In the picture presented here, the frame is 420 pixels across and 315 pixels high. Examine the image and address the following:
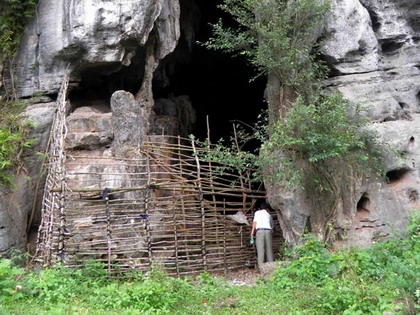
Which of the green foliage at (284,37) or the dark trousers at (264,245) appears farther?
the dark trousers at (264,245)

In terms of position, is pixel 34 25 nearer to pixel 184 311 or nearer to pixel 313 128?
pixel 313 128

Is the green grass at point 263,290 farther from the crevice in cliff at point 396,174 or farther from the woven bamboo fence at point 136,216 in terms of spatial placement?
the crevice in cliff at point 396,174

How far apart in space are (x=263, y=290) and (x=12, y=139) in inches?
195

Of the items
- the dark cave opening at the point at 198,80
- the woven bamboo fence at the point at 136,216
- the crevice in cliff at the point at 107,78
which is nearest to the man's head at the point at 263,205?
the woven bamboo fence at the point at 136,216

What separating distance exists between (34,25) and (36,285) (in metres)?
5.28

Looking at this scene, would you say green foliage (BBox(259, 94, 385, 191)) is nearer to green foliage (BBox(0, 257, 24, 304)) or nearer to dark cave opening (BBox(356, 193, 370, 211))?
dark cave opening (BBox(356, 193, 370, 211))

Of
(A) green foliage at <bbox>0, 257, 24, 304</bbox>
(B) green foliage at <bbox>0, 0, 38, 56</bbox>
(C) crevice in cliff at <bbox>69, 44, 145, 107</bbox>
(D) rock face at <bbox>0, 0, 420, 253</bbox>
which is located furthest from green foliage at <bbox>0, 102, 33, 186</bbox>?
(A) green foliage at <bbox>0, 257, 24, 304</bbox>

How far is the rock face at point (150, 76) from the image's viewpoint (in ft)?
26.1

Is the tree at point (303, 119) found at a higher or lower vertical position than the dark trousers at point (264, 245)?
higher

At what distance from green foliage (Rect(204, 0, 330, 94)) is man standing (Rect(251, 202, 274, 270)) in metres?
2.29

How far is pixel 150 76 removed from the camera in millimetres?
9695

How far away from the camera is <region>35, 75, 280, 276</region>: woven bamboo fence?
7.30 meters

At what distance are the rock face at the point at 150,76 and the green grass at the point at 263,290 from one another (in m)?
1.23

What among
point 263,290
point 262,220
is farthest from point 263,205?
point 263,290
